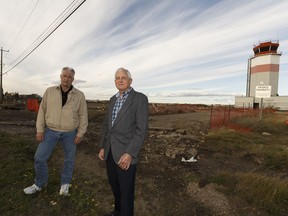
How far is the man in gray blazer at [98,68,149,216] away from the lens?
248cm

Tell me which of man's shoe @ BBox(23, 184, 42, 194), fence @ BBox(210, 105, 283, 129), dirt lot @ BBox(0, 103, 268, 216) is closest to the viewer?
dirt lot @ BBox(0, 103, 268, 216)

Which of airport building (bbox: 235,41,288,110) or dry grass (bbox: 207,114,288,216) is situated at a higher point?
airport building (bbox: 235,41,288,110)

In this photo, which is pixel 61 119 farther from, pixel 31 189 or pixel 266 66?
pixel 266 66

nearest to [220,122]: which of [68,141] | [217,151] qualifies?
[217,151]

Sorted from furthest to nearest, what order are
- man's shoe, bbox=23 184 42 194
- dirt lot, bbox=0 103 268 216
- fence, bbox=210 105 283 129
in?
1. fence, bbox=210 105 283 129
2. man's shoe, bbox=23 184 42 194
3. dirt lot, bbox=0 103 268 216

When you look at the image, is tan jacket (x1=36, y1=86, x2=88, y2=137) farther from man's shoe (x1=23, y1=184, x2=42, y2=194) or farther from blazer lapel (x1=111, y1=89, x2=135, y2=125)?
blazer lapel (x1=111, y1=89, x2=135, y2=125)

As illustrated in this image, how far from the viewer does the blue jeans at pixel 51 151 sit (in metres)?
3.51

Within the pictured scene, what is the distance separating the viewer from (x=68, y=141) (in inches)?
142

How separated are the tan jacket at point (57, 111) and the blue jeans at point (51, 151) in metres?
0.10

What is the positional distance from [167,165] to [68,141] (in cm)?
308

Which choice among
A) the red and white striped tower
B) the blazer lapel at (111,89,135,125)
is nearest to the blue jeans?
the blazer lapel at (111,89,135,125)

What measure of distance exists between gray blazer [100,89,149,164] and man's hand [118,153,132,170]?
1.8 inches

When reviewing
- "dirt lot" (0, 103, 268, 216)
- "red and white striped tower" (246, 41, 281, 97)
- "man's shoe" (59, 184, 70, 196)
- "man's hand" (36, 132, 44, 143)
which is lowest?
"dirt lot" (0, 103, 268, 216)

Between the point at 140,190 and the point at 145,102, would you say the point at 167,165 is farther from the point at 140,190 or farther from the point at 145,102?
the point at 145,102
